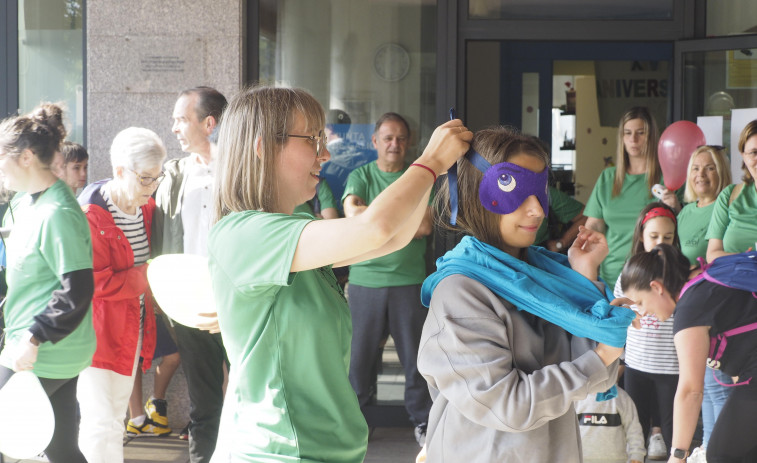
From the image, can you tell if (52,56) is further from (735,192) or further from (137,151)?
(735,192)

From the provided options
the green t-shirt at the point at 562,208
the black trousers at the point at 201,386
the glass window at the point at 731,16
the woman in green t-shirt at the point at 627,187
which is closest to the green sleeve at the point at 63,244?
the black trousers at the point at 201,386

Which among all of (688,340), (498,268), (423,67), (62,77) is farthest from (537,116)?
(498,268)

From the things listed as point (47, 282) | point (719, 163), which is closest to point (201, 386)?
point (47, 282)

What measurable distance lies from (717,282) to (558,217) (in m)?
2.81

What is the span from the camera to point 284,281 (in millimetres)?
1751

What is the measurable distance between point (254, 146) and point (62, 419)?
2.12m

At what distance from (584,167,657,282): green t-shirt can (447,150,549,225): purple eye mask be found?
11.8 ft

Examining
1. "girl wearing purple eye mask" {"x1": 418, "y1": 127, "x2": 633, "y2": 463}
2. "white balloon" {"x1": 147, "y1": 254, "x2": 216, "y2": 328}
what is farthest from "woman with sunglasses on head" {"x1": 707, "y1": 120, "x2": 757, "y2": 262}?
"white balloon" {"x1": 147, "y1": 254, "x2": 216, "y2": 328}

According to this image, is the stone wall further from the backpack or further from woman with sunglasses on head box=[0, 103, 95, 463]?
the backpack

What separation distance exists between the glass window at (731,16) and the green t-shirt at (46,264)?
422 cm

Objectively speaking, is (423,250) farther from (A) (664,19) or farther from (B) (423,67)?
(A) (664,19)

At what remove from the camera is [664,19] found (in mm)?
5734

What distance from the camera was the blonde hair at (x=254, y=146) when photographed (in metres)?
1.96

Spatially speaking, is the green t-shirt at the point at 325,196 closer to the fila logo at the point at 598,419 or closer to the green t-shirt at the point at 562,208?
the green t-shirt at the point at 562,208
